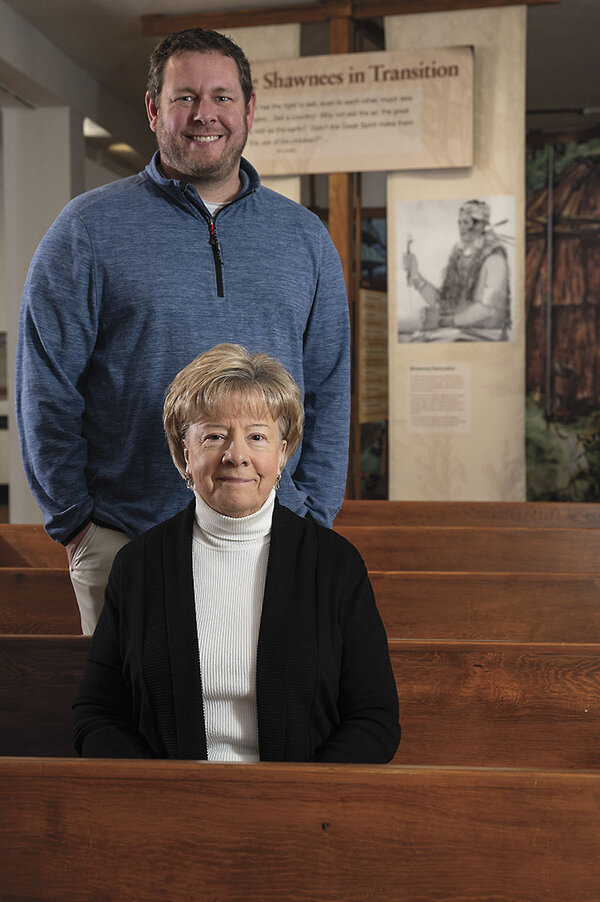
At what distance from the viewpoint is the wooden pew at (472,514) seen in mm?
3723

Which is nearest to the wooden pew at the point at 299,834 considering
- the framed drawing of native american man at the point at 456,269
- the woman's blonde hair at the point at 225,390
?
the woman's blonde hair at the point at 225,390

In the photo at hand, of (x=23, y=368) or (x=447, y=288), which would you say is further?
(x=447, y=288)

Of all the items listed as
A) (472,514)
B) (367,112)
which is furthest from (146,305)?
(367,112)

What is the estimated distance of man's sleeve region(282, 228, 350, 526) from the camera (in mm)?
2047

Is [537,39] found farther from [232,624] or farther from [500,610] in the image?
[232,624]

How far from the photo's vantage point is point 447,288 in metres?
5.12

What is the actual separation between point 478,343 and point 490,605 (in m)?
2.89

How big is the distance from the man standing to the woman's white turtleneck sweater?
1.27ft

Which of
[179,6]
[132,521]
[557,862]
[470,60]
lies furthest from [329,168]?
[557,862]

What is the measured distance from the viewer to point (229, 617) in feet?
4.82

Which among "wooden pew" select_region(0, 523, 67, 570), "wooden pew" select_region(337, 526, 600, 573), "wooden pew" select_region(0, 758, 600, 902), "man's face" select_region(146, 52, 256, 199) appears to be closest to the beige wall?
"wooden pew" select_region(337, 526, 600, 573)

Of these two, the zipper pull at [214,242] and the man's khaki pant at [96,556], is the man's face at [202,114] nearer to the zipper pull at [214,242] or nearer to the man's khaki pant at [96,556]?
the zipper pull at [214,242]

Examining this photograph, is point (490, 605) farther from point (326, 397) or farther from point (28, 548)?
point (28, 548)

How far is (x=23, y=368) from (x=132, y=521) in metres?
→ 0.38
